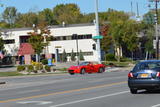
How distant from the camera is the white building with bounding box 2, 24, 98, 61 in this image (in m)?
97.7

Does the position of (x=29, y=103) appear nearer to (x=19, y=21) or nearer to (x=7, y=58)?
(x=7, y=58)

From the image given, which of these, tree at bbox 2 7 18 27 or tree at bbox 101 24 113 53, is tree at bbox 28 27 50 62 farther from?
tree at bbox 2 7 18 27

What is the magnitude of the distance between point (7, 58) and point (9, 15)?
202ft

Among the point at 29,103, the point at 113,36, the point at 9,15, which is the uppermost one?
the point at 9,15

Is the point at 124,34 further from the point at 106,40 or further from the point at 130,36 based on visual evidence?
the point at 106,40

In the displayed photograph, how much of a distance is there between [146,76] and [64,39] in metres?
79.7

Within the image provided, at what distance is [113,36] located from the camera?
318 feet

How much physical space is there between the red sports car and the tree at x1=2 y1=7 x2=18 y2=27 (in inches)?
4351

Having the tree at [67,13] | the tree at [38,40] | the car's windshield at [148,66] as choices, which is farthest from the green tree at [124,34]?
the car's windshield at [148,66]

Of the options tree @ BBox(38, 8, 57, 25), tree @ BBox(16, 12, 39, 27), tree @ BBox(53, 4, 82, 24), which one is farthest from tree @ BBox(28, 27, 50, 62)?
tree @ BBox(53, 4, 82, 24)

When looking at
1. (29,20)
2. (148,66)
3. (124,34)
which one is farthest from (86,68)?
(29,20)

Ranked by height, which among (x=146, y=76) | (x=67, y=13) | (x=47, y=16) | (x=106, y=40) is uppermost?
(x=67, y=13)

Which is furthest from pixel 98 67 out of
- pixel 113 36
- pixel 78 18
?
pixel 78 18

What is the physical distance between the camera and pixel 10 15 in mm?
163000
